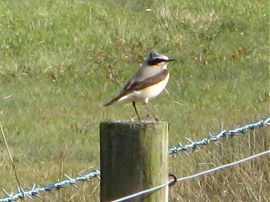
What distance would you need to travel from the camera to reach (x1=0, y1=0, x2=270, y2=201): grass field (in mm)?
6707

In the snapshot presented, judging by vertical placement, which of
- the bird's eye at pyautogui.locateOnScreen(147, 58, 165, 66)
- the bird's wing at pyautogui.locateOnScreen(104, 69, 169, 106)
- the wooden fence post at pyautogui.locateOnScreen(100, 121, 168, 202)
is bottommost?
the bird's wing at pyautogui.locateOnScreen(104, 69, 169, 106)

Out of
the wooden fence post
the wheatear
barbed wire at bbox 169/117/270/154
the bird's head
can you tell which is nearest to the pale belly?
the wheatear

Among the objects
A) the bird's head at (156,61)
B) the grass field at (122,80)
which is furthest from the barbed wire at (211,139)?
the bird's head at (156,61)

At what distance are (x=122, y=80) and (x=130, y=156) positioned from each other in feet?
34.4

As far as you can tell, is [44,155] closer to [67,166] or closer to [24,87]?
[67,166]

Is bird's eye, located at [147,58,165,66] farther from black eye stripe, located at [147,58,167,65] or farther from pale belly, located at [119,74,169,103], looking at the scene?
pale belly, located at [119,74,169,103]

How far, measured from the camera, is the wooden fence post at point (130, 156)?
356 centimetres

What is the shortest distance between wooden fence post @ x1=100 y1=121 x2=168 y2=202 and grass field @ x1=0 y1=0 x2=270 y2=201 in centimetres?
239

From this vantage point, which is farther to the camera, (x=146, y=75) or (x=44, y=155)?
(x=44, y=155)

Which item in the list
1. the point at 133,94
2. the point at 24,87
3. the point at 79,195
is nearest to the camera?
the point at 133,94

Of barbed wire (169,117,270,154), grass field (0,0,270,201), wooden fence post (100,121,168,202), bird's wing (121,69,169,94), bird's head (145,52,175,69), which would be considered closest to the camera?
wooden fence post (100,121,168,202)

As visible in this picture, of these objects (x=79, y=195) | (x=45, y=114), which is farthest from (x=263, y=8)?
(x=79, y=195)

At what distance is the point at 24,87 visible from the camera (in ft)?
43.5

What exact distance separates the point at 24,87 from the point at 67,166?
4375 millimetres
